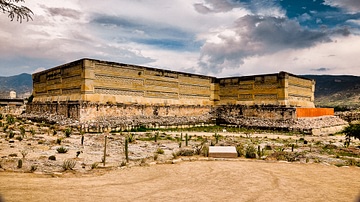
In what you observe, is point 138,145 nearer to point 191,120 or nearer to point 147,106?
point 147,106

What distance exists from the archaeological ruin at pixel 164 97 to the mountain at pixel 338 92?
106 m

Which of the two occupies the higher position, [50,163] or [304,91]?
[304,91]

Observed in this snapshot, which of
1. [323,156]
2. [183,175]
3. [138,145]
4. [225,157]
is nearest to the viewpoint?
[183,175]

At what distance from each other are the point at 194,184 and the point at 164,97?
25934mm

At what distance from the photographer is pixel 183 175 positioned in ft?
36.7

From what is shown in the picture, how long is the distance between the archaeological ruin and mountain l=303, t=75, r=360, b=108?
105971 mm

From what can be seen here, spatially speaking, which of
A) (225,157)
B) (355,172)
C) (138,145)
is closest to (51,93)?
(138,145)

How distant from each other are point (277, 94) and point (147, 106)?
15.5 meters

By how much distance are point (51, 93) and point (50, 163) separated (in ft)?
79.9

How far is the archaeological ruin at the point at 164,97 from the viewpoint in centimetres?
2839

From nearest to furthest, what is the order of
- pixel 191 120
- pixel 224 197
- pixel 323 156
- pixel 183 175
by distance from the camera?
pixel 224 197, pixel 183 175, pixel 323 156, pixel 191 120

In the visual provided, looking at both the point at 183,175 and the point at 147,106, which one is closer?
the point at 183,175

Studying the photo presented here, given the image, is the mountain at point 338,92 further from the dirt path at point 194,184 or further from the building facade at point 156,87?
the dirt path at point 194,184

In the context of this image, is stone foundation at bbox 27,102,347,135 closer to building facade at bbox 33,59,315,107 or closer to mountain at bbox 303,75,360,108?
building facade at bbox 33,59,315,107
